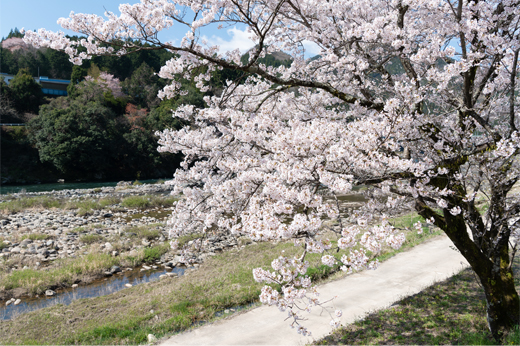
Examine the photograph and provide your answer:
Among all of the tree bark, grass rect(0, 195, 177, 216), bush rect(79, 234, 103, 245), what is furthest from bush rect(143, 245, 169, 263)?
the tree bark

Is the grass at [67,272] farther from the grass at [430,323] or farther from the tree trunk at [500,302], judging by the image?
the tree trunk at [500,302]

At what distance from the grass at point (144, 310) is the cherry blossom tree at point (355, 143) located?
2508mm

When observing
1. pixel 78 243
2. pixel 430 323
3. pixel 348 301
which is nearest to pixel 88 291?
pixel 78 243

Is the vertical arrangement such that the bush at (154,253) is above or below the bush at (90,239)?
below

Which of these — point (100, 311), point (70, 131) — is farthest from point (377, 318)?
point (70, 131)

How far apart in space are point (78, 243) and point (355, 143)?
11.6m

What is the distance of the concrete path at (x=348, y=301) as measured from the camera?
15.9ft

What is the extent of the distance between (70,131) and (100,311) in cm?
2794

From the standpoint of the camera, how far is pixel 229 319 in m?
A: 5.54

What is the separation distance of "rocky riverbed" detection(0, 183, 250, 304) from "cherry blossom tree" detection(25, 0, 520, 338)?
334cm

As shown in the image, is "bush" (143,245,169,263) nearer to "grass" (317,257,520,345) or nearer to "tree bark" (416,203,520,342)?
"grass" (317,257,520,345)

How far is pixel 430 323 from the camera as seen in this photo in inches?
194

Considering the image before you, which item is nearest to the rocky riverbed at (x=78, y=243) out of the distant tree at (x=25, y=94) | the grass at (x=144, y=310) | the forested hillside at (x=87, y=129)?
the grass at (x=144, y=310)

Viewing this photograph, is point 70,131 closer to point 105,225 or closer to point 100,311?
point 105,225
